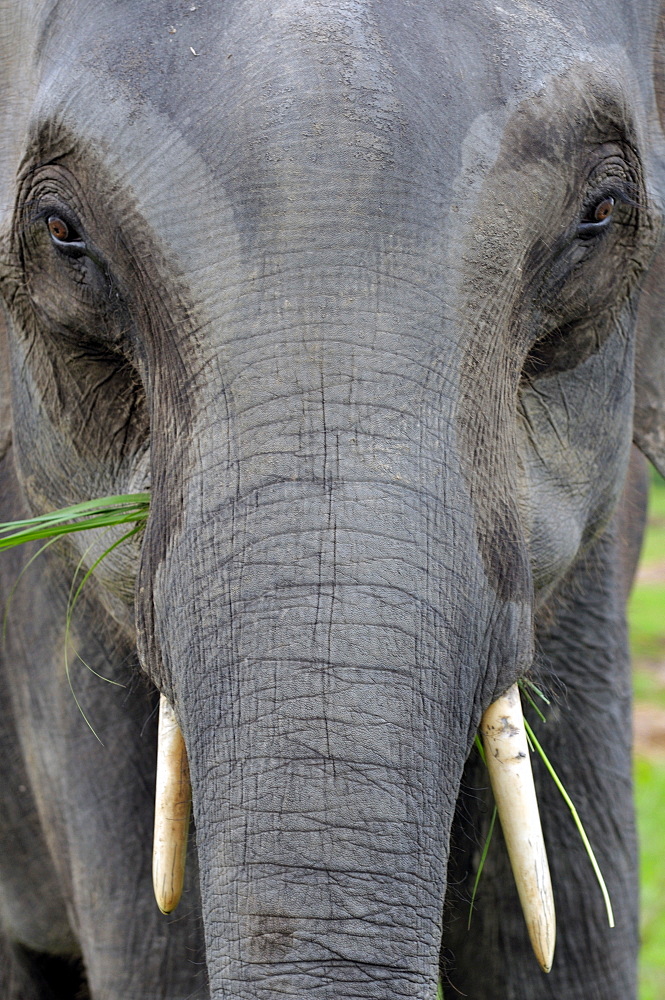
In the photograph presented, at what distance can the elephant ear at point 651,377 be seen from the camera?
225cm

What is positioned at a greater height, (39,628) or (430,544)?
(39,628)

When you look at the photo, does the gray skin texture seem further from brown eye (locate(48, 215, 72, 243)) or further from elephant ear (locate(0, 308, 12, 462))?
elephant ear (locate(0, 308, 12, 462))

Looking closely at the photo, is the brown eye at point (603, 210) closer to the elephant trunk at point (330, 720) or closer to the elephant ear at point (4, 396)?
the elephant trunk at point (330, 720)

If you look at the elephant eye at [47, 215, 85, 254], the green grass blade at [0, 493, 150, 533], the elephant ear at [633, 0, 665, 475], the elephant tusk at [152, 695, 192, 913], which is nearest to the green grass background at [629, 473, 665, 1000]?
the elephant ear at [633, 0, 665, 475]

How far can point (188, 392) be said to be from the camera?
5.20ft

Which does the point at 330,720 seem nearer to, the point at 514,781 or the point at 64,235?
the point at 514,781

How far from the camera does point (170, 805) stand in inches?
66.2

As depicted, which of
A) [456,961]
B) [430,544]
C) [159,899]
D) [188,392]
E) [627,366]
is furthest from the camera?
[456,961]

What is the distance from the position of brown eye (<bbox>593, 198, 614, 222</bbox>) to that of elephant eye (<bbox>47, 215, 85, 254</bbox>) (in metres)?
0.60

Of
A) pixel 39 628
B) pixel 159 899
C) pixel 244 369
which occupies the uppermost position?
pixel 39 628

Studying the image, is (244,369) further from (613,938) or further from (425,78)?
(613,938)

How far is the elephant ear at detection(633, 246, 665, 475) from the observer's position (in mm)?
2250

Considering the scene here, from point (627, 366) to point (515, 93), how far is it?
0.55m

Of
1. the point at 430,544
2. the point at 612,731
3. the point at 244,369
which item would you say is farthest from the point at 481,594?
the point at 612,731
